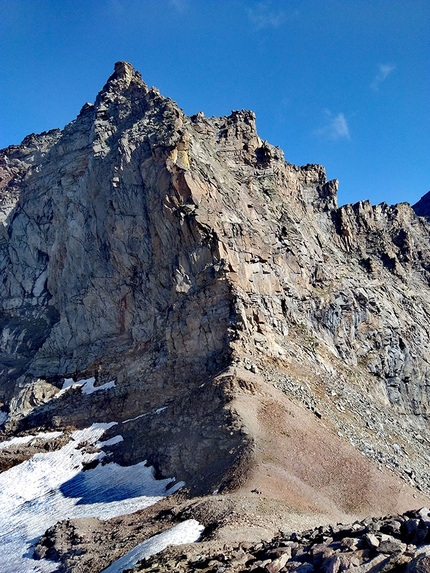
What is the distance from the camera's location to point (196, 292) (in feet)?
159

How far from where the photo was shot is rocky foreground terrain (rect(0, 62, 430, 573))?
25.9 meters

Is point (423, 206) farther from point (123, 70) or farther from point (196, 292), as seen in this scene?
point (196, 292)

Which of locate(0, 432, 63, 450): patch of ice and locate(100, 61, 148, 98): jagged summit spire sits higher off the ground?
locate(100, 61, 148, 98): jagged summit spire

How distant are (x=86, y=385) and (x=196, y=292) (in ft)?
48.7

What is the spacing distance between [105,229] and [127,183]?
5953mm

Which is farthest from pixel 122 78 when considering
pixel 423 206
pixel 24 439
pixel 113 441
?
pixel 423 206

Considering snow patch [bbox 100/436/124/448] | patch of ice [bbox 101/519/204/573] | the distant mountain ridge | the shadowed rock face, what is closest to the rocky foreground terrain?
snow patch [bbox 100/436/124/448]

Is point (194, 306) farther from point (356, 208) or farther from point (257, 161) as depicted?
point (356, 208)

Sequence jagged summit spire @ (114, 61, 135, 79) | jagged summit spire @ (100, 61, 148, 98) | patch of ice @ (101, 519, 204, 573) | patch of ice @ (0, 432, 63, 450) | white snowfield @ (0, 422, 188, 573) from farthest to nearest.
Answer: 1. jagged summit spire @ (114, 61, 135, 79)
2. jagged summit spire @ (100, 61, 148, 98)
3. patch of ice @ (0, 432, 63, 450)
4. white snowfield @ (0, 422, 188, 573)
5. patch of ice @ (101, 519, 204, 573)

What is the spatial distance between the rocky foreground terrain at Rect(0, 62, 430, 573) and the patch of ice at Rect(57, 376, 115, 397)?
0.90 feet

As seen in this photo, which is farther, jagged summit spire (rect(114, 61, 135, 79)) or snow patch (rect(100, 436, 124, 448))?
jagged summit spire (rect(114, 61, 135, 79))

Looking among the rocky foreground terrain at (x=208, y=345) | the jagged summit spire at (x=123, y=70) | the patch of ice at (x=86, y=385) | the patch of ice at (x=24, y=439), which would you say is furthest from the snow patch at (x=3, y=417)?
the jagged summit spire at (x=123, y=70)

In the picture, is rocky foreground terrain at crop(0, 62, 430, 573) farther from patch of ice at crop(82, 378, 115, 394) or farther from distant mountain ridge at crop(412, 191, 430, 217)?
distant mountain ridge at crop(412, 191, 430, 217)

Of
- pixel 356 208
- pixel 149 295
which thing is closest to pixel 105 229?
pixel 149 295
